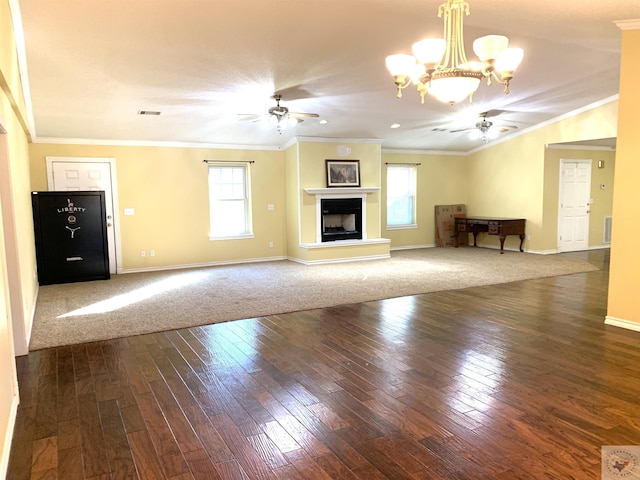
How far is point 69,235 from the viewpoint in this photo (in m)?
6.37

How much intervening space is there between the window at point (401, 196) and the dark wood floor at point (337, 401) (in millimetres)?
5713

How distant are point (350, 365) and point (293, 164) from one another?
223 inches

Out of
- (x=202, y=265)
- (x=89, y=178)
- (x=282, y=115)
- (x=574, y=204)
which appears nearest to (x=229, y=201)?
(x=202, y=265)

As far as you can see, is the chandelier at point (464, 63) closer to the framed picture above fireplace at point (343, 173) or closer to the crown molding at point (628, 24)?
the crown molding at point (628, 24)

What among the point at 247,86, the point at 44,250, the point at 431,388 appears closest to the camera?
the point at 431,388

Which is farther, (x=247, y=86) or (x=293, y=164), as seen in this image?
(x=293, y=164)

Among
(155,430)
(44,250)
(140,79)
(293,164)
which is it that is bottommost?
(155,430)

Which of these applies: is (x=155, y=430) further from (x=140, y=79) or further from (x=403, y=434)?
(x=140, y=79)

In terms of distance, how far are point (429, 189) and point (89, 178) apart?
7.08 m

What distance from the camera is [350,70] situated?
491 centimetres

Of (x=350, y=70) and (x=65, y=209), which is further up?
(x=350, y=70)

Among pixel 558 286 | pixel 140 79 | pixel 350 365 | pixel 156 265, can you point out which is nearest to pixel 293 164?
pixel 156 265

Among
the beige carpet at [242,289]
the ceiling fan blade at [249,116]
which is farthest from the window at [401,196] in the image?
the ceiling fan blade at [249,116]

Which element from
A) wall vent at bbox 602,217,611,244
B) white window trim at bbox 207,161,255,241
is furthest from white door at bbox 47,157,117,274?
wall vent at bbox 602,217,611,244
